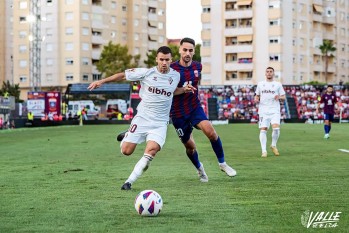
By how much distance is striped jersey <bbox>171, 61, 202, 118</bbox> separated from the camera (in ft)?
37.9

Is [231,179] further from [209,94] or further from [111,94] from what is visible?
[111,94]

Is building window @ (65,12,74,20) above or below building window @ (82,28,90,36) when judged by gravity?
above

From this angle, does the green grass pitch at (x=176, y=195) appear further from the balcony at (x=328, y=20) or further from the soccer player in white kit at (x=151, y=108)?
the balcony at (x=328, y=20)

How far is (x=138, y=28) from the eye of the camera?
111938 mm

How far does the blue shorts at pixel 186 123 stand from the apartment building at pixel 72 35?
91186 mm

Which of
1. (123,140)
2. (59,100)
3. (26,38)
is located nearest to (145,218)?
(123,140)

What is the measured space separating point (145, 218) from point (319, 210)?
1821 mm

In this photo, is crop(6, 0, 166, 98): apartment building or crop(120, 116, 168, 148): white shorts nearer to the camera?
crop(120, 116, 168, 148): white shorts

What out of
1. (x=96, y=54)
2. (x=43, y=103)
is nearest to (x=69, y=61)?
(x=96, y=54)

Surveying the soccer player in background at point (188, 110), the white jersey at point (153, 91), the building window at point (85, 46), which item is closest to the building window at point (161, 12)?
the building window at point (85, 46)

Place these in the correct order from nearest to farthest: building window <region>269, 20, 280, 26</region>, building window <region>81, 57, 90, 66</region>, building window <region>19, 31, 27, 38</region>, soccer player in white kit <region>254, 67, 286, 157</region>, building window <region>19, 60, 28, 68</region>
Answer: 1. soccer player in white kit <region>254, 67, 286, 157</region>
2. building window <region>269, 20, 280, 26</region>
3. building window <region>81, 57, 90, 66</region>
4. building window <region>19, 31, 27, 38</region>
5. building window <region>19, 60, 28, 68</region>

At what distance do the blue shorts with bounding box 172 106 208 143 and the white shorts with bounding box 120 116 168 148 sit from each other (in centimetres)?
115

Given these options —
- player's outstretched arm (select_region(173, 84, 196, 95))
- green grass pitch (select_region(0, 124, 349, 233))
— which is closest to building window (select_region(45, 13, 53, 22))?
green grass pitch (select_region(0, 124, 349, 233))

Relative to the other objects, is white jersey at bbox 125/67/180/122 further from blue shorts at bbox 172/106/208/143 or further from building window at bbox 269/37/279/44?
building window at bbox 269/37/279/44
